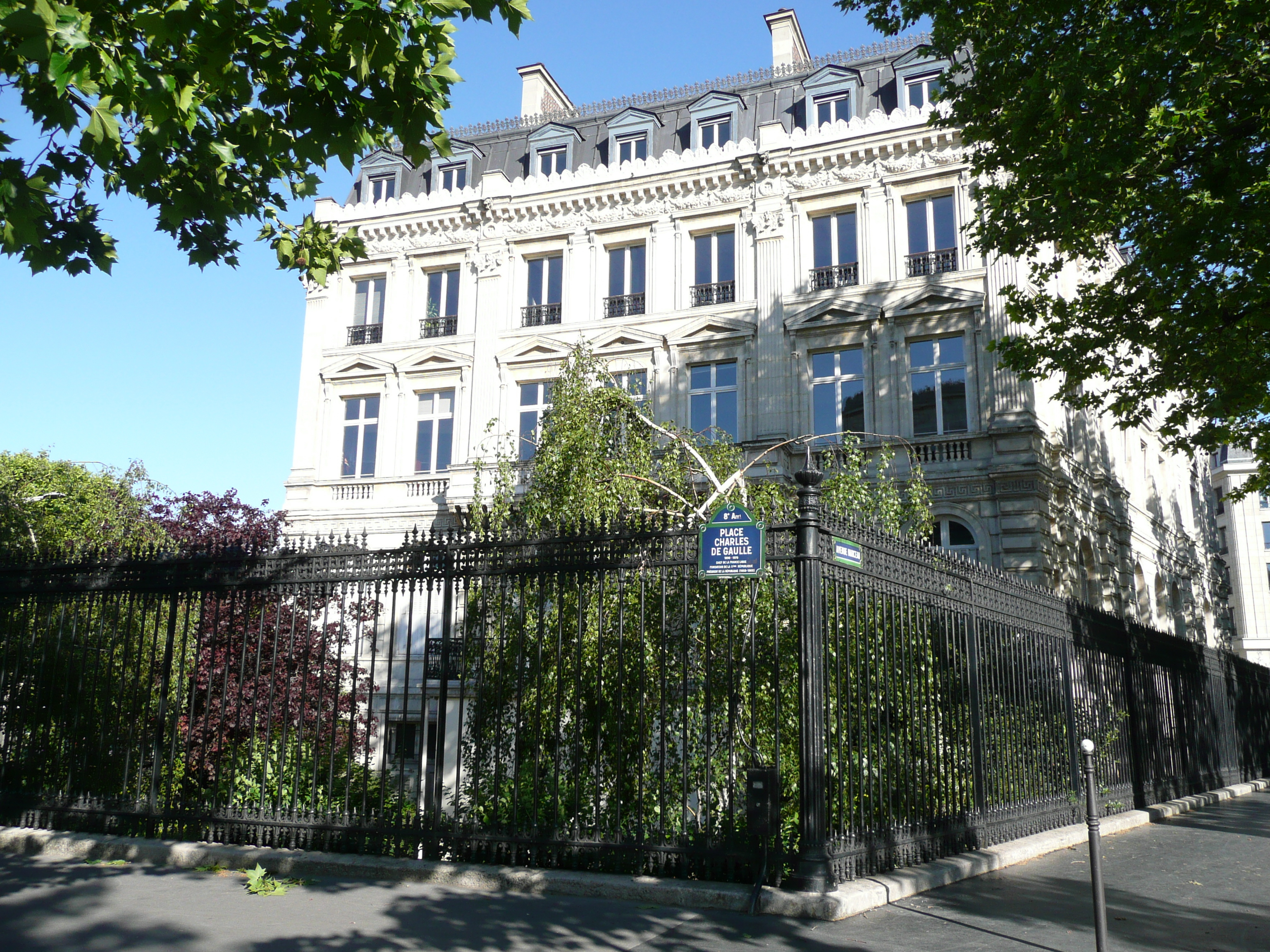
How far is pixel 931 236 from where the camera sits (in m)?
23.4

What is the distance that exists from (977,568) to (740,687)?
254 cm

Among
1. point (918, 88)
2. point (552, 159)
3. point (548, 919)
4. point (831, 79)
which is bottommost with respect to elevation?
point (548, 919)

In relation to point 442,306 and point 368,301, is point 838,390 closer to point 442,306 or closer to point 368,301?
point 442,306

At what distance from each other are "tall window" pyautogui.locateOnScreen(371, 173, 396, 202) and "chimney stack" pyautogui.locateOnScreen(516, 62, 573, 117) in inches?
172

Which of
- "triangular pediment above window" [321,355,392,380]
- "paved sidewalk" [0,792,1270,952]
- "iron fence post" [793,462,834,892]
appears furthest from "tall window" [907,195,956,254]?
"iron fence post" [793,462,834,892]

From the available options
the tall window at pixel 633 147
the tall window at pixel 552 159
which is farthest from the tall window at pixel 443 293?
the tall window at pixel 633 147

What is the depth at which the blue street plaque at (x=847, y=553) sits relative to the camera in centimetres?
758

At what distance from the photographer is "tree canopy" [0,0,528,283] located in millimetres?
5973

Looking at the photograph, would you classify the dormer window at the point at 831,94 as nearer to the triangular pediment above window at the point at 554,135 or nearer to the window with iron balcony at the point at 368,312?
the triangular pediment above window at the point at 554,135

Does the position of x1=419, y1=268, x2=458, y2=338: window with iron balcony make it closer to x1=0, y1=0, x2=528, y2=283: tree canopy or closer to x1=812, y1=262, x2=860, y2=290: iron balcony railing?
x1=812, y1=262, x2=860, y2=290: iron balcony railing

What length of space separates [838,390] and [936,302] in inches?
108

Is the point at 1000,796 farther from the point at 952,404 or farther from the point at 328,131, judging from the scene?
the point at 952,404

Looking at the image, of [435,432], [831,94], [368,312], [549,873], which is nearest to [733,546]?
[549,873]

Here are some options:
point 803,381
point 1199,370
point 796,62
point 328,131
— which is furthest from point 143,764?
point 796,62
